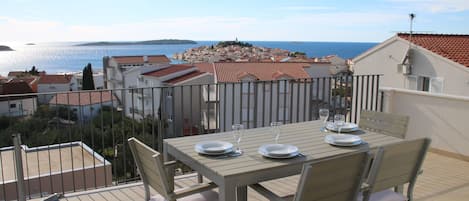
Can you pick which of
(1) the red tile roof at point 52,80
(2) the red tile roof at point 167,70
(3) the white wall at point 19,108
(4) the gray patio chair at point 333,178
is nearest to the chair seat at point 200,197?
(4) the gray patio chair at point 333,178

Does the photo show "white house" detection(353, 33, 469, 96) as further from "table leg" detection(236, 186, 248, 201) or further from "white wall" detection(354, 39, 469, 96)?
"table leg" detection(236, 186, 248, 201)

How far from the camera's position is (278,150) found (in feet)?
8.95

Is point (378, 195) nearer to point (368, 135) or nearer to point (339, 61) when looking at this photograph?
point (368, 135)

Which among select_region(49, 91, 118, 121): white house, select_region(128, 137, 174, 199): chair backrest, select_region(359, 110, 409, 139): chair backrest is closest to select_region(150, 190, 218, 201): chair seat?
select_region(128, 137, 174, 199): chair backrest

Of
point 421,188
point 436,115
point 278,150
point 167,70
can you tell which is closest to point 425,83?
point 436,115

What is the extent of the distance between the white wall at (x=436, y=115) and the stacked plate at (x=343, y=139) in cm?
289

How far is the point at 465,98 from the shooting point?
5.16m

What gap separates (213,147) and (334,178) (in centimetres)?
91

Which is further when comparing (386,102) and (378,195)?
(386,102)

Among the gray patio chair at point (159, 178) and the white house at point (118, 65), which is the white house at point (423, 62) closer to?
the gray patio chair at point (159, 178)

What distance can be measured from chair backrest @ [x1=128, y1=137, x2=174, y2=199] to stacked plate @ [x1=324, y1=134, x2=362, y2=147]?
124 cm

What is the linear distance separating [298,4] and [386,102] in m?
15.8

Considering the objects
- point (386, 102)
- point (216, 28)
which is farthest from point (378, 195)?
point (216, 28)

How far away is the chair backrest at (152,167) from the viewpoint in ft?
7.91
